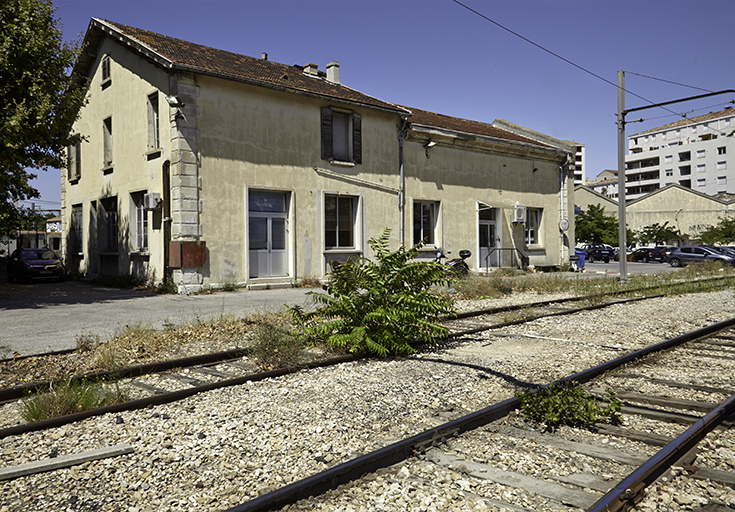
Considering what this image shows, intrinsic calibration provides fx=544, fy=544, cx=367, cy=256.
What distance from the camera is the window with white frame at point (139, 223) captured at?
1762cm

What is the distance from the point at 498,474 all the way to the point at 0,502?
10.1ft

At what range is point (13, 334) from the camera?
8.88 meters

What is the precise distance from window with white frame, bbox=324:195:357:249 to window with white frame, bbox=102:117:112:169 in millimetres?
8431

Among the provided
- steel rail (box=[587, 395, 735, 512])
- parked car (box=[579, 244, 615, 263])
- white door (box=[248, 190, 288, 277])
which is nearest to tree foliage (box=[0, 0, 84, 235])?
white door (box=[248, 190, 288, 277])

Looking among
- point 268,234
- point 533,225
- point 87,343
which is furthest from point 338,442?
point 533,225

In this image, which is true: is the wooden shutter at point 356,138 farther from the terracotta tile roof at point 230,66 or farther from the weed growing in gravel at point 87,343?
the weed growing in gravel at point 87,343

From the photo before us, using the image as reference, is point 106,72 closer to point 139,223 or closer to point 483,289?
point 139,223

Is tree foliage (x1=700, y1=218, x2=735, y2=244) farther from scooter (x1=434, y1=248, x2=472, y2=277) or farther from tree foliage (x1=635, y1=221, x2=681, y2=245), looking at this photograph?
scooter (x1=434, y1=248, x2=472, y2=277)

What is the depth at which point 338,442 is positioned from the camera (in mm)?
4230

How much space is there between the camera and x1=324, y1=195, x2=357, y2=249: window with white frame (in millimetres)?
18734

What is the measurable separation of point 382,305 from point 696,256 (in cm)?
3599

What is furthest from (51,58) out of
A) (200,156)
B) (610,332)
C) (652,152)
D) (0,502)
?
(652,152)

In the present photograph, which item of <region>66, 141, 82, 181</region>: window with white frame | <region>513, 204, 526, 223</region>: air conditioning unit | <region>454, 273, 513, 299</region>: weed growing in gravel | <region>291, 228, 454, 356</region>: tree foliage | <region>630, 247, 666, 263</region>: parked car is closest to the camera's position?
<region>291, 228, 454, 356</region>: tree foliage

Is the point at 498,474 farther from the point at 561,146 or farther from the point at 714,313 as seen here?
the point at 561,146
